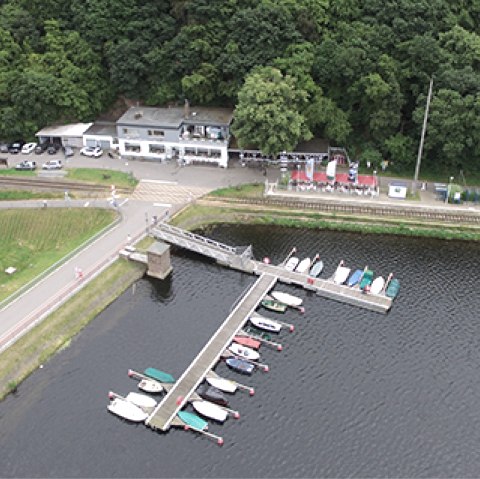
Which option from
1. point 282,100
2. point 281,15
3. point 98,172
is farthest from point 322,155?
point 98,172

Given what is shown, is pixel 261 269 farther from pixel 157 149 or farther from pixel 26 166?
pixel 26 166

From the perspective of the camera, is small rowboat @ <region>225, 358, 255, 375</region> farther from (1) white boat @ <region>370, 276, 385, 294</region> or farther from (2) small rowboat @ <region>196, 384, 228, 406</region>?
(1) white boat @ <region>370, 276, 385, 294</region>

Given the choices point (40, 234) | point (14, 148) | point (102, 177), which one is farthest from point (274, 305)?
point (14, 148)

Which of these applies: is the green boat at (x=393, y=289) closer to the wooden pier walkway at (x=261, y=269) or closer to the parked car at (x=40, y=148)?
the wooden pier walkway at (x=261, y=269)

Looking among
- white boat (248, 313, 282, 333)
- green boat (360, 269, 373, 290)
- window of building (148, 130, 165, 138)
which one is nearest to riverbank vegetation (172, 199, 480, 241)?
green boat (360, 269, 373, 290)

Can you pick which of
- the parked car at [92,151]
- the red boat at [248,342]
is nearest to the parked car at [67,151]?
the parked car at [92,151]

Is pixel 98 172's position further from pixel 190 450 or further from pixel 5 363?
pixel 190 450
